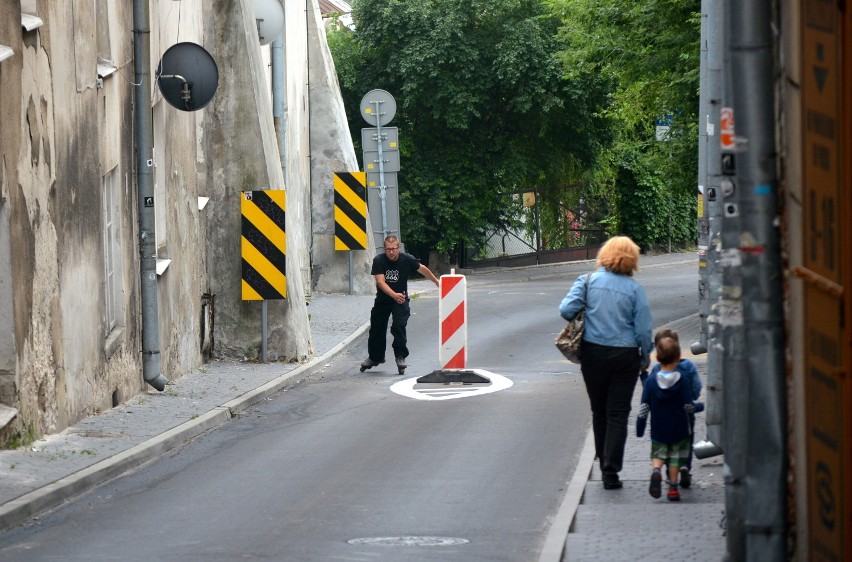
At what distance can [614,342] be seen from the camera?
9469mm

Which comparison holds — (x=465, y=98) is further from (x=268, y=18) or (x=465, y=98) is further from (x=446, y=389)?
(x=446, y=389)

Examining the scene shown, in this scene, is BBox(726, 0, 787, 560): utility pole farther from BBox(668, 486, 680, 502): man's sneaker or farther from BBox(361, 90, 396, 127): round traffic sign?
BBox(361, 90, 396, 127): round traffic sign

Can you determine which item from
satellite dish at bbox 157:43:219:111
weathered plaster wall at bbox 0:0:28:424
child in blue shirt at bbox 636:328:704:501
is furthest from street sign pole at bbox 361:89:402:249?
child in blue shirt at bbox 636:328:704:501

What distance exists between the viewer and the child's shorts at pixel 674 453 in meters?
9.00

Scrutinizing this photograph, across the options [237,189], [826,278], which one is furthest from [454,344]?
[826,278]

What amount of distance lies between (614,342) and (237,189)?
910 cm

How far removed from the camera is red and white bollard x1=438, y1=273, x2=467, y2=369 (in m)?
15.4

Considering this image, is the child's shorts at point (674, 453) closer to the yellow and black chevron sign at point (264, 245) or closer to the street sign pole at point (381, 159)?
the yellow and black chevron sign at point (264, 245)

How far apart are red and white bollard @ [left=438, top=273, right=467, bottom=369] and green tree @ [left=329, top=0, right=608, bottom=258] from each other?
18979 millimetres

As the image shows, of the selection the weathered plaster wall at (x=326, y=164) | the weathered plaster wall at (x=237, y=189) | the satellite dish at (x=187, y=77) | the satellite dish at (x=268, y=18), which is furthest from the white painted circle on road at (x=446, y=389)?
the weathered plaster wall at (x=326, y=164)

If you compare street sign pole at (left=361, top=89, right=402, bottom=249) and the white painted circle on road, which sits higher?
street sign pole at (left=361, top=89, right=402, bottom=249)

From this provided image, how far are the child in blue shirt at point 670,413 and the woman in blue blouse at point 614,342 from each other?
15.9 inches

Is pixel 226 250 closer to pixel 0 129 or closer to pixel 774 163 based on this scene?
pixel 0 129

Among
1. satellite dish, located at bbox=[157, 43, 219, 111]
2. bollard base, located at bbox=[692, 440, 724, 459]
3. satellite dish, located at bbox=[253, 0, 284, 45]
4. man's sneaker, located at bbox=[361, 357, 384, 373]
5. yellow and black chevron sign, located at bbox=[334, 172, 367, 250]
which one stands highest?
satellite dish, located at bbox=[253, 0, 284, 45]
